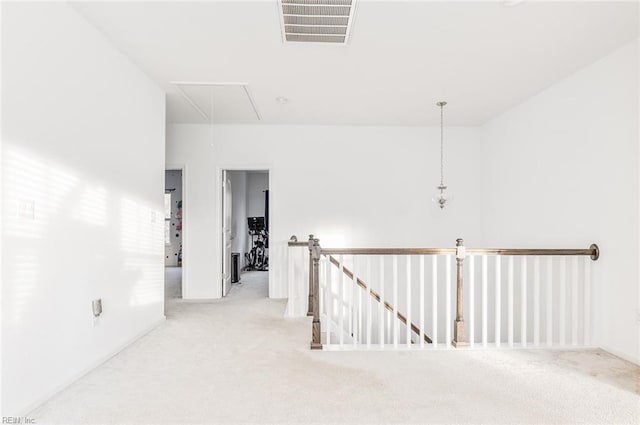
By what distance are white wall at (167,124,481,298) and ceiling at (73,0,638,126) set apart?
0.97 meters

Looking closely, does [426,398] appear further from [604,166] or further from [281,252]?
[281,252]

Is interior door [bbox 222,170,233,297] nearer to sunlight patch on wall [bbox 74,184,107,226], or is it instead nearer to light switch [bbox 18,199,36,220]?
sunlight patch on wall [bbox 74,184,107,226]

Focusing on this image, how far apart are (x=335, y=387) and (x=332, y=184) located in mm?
3507

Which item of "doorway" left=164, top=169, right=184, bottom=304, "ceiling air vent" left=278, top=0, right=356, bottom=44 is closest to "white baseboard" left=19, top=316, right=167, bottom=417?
"ceiling air vent" left=278, top=0, right=356, bottom=44

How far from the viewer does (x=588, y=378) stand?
2609mm

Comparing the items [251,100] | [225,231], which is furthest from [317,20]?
[225,231]

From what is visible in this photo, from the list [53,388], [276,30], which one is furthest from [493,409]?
[276,30]

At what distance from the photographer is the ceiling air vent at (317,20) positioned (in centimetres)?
243

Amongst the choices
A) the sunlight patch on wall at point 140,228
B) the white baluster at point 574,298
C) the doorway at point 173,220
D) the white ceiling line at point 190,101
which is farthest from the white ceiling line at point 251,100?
the doorway at point 173,220

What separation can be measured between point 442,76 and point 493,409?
2912mm

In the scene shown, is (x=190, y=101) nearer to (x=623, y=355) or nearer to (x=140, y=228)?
(x=140, y=228)

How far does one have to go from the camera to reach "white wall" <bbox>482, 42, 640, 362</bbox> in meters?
3.00

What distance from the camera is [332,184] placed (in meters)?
5.57

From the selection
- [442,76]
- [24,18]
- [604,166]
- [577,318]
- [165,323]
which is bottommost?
[165,323]
